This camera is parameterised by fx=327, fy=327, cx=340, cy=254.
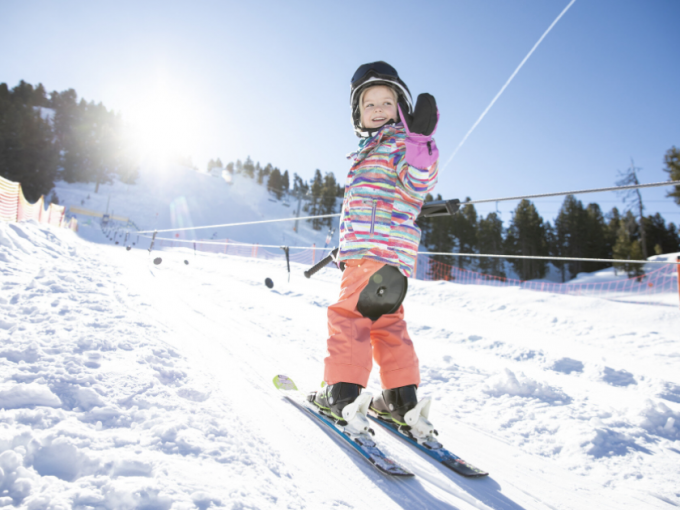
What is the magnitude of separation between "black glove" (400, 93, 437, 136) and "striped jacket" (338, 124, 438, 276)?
0.55 ft

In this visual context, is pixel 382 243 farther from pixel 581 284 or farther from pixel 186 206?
pixel 186 206

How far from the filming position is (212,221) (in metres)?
Result: 45.2

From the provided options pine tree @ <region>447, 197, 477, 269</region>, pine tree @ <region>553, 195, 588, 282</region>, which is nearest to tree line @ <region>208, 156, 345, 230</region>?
pine tree @ <region>447, 197, 477, 269</region>

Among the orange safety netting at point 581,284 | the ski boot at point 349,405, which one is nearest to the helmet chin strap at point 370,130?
the ski boot at point 349,405

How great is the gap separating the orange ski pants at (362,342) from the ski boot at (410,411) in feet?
0.14

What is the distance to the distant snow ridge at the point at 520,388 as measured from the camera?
2.35 meters

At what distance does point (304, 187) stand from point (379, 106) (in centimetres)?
7369

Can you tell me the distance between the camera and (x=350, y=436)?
1485mm

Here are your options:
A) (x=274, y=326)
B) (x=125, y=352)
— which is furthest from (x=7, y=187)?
(x=125, y=352)

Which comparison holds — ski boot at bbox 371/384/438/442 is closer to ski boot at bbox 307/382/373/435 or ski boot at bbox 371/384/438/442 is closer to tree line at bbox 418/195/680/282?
ski boot at bbox 307/382/373/435

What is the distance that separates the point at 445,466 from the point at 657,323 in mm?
6707

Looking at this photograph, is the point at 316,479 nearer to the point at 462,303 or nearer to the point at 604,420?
the point at 604,420

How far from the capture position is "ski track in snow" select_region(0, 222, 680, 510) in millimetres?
931

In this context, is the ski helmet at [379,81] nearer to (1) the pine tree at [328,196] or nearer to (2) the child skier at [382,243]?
(2) the child skier at [382,243]
